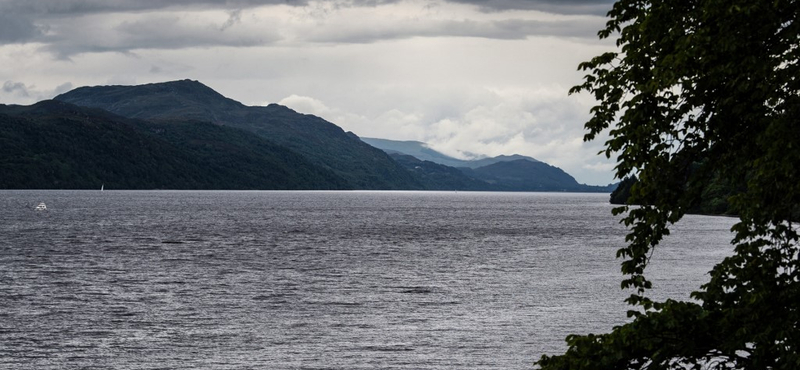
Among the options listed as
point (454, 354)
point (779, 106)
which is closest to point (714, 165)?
point (779, 106)

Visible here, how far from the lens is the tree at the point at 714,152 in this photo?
1700 cm

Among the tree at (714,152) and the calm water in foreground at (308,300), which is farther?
the calm water in foreground at (308,300)

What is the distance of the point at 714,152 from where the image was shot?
19453 mm

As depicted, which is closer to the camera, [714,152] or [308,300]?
[714,152]

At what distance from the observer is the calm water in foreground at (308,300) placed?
4438 centimetres

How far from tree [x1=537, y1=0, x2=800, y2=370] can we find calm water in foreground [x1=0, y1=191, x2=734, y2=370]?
75.5 ft

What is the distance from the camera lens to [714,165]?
19.3 metres

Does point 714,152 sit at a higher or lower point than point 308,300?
higher

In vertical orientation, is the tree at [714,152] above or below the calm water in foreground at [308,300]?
above

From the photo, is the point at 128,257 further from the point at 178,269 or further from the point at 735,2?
the point at 735,2

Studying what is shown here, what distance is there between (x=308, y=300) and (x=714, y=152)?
4938 cm

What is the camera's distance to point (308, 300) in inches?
2596

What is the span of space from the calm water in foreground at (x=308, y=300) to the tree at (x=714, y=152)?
75.5 feet

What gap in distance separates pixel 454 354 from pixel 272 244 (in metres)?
87.7
